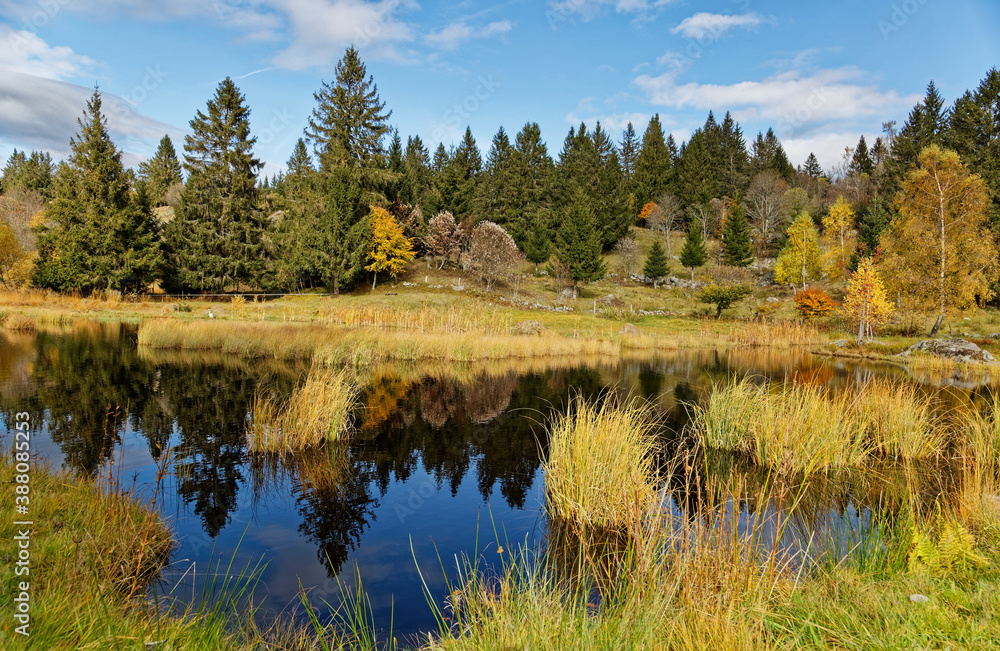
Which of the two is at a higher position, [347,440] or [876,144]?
[876,144]

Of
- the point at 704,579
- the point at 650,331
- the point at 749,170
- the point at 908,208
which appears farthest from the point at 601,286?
the point at 704,579

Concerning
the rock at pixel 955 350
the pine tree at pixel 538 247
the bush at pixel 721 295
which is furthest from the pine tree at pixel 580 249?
the rock at pixel 955 350

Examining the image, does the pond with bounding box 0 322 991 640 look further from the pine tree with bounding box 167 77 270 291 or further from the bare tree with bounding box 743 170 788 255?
the bare tree with bounding box 743 170 788 255

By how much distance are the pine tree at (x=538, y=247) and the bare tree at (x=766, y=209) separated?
24.8 metres

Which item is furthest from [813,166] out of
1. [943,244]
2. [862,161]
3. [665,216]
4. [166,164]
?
[166,164]

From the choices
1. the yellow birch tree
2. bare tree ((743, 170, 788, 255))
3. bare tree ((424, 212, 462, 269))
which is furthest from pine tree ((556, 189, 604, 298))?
bare tree ((743, 170, 788, 255))

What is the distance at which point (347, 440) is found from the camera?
971 centimetres

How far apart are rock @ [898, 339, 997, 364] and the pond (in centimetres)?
698

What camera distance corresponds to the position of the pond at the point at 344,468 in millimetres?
5430

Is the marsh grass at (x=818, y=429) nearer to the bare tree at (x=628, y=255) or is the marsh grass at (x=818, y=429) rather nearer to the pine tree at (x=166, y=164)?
the bare tree at (x=628, y=255)

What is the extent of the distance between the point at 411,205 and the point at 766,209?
4132 cm

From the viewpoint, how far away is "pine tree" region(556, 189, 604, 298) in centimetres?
4638

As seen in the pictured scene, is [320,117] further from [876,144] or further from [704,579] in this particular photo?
[876,144]

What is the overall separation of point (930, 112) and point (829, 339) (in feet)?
154
